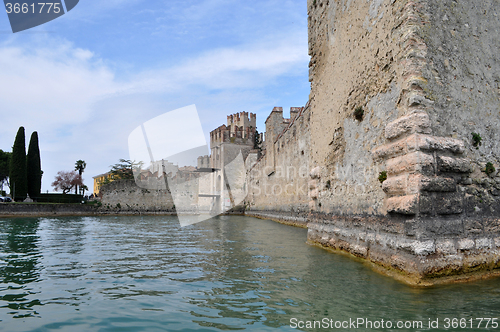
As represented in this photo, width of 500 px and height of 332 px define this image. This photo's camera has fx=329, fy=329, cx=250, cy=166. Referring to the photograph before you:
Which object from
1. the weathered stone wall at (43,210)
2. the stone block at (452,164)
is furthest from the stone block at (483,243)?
the weathered stone wall at (43,210)

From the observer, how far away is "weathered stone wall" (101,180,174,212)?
29603 mm

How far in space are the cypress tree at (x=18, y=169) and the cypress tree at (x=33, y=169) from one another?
3.15ft

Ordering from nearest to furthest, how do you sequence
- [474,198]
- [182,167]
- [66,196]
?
[474,198], [66,196], [182,167]

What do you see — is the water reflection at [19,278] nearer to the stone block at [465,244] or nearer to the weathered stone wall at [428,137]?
the weathered stone wall at [428,137]

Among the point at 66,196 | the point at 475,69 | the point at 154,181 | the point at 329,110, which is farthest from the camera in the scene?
the point at 66,196

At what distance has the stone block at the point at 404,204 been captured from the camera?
3.63m

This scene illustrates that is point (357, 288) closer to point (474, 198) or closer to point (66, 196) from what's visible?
point (474, 198)

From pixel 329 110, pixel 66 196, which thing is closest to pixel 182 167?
pixel 66 196

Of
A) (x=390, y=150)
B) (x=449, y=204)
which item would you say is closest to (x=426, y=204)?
(x=449, y=204)

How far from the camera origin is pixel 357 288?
3.57 m

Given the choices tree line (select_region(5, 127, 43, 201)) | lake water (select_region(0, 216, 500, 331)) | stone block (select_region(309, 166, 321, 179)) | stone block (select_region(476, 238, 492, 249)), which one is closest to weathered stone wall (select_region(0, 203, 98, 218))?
tree line (select_region(5, 127, 43, 201))

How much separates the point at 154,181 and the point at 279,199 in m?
16.9

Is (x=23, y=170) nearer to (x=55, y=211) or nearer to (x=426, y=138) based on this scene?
(x=55, y=211)

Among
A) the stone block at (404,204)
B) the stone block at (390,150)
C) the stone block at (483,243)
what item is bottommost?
the stone block at (483,243)
